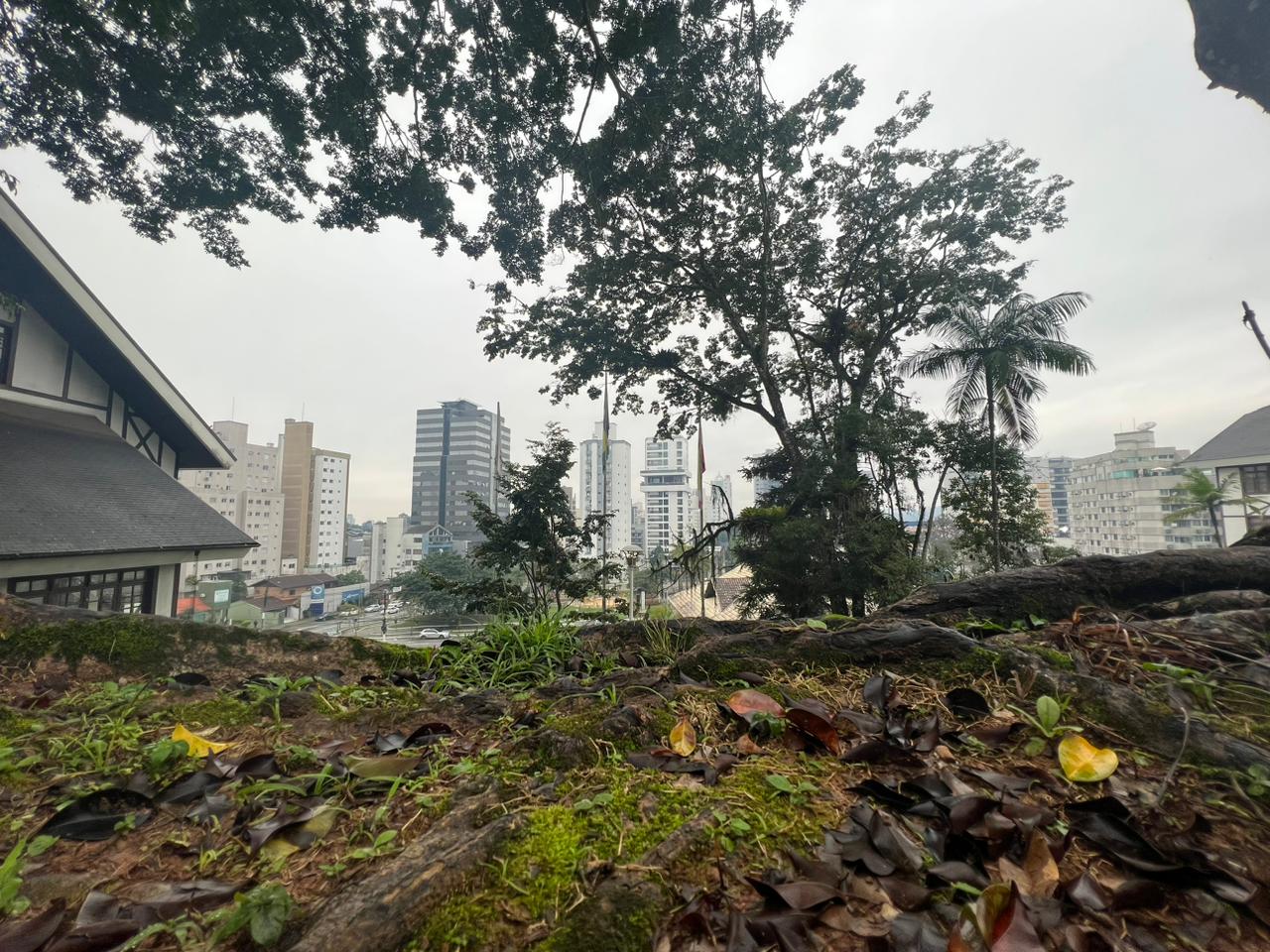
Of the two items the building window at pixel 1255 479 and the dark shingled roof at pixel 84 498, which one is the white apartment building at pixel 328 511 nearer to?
the dark shingled roof at pixel 84 498

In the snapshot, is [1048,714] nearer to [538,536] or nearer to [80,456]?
[538,536]

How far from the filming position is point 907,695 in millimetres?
1501

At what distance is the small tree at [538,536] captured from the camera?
370 inches

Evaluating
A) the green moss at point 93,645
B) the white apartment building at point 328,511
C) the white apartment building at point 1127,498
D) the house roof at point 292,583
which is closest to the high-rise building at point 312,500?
the white apartment building at point 328,511

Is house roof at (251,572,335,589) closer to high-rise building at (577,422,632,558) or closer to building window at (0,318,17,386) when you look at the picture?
building window at (0,318,17,386)

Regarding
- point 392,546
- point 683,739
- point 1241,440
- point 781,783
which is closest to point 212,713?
point 683,739

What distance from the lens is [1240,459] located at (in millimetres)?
13836

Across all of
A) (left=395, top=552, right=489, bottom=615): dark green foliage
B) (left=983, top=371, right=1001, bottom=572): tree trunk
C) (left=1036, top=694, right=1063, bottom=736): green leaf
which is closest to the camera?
(left=1036, top=694, right=1063, bottom=736): green leaf

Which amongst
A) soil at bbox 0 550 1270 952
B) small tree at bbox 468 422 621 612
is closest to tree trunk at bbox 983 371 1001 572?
small tree at bbox 468 422 621 612

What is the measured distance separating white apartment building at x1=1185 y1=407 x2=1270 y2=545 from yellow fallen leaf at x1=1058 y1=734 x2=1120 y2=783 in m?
17.6

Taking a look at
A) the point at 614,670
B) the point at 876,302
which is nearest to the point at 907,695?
the point at 614,670

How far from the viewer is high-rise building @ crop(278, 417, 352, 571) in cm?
3531

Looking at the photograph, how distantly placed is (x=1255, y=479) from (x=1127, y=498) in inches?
548

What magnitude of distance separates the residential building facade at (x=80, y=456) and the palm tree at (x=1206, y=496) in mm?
21992
